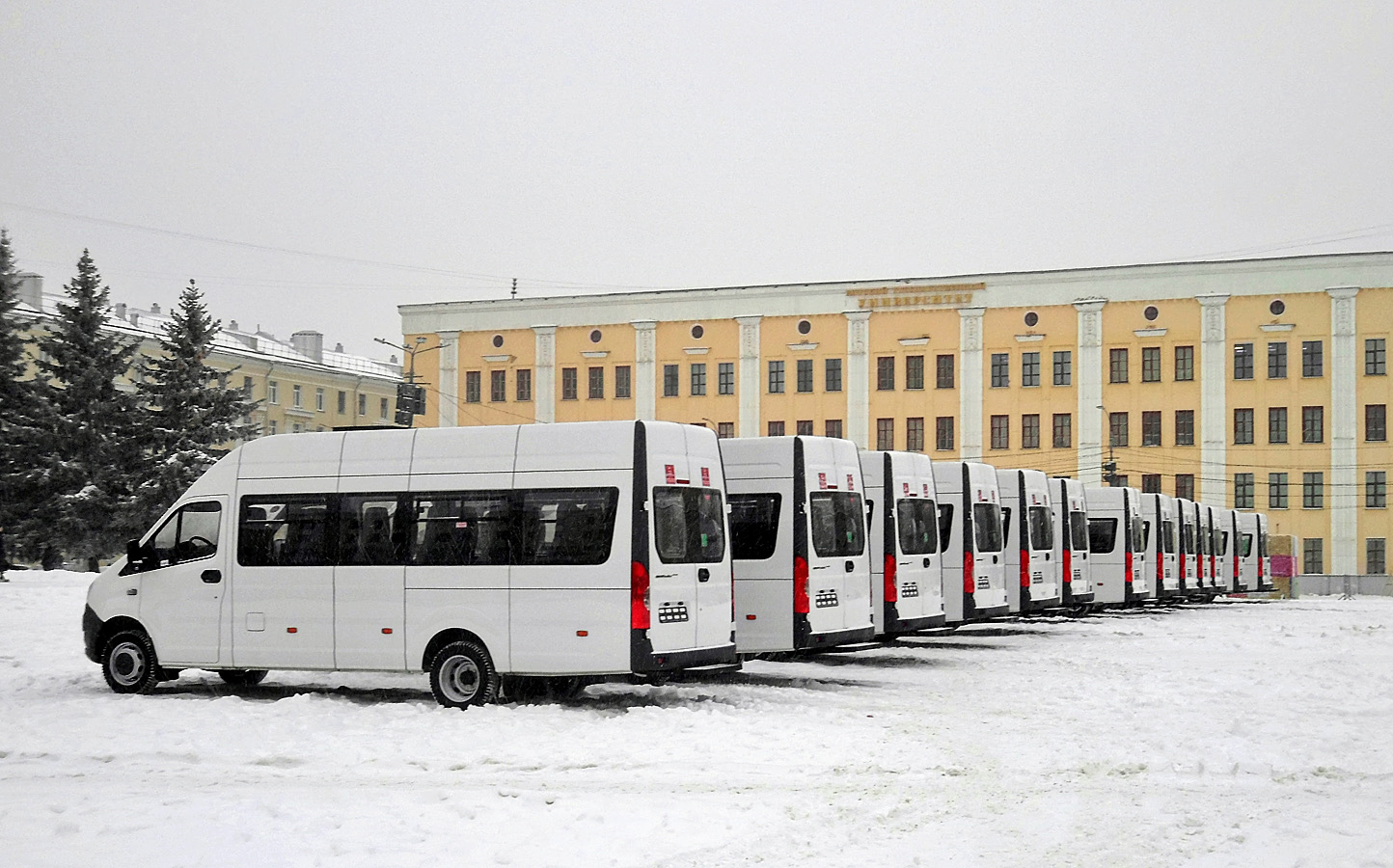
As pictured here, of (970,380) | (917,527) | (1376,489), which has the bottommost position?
(917,527)

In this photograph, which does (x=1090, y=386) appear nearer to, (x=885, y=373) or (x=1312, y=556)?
(x=885, y=373)

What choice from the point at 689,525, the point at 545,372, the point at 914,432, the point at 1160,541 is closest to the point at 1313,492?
the point at 914,432

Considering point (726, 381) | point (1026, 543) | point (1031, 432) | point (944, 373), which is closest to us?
point (1026, 543)

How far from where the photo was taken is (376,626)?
51.5ft

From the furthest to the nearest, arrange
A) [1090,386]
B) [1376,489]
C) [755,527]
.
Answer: [1090,386]
[1376,489]
[755,527]

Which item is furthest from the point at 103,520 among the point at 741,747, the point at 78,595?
the point at 741,747

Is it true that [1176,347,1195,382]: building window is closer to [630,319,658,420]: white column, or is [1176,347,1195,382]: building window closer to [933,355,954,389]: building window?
[933,355,954,389]: building window

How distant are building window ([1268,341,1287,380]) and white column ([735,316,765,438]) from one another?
22345 millimetres

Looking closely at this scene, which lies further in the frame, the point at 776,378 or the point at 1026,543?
the point at 776,378

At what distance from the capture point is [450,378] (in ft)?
258

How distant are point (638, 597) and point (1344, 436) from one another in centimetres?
5859

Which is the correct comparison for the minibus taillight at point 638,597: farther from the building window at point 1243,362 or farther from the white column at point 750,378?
the white column at point 750,378

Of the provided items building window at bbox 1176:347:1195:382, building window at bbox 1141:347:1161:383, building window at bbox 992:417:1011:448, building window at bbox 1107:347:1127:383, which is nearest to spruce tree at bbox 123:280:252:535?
building window at bbox 992:417:1011:448

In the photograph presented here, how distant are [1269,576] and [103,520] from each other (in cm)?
4152
